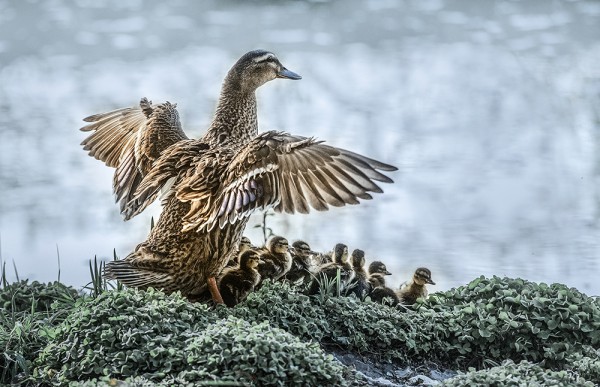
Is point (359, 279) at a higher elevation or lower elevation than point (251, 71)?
lower

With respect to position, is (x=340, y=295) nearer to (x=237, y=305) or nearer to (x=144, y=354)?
(x=237, y=305)

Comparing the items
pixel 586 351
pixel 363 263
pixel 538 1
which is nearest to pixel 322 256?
pixel 363 263

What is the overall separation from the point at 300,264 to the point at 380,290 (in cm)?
46

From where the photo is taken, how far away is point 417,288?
5711 mm

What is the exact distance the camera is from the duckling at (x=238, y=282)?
511 cm

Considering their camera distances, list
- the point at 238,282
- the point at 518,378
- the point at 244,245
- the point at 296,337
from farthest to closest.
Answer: the point at 244,245, the point at 238,282, the point at 296,337, the point at 518,378

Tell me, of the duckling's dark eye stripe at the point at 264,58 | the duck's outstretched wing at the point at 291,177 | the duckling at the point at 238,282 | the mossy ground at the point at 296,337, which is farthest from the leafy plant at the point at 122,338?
the duckling's dark eye stripe at the point at 264,58

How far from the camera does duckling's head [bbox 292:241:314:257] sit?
5.43 meters

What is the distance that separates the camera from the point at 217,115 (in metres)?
5.21

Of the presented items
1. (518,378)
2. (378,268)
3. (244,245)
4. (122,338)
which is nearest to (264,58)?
(244,245)

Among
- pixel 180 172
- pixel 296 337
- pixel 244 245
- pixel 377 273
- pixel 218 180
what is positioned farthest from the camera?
pixel 377 273

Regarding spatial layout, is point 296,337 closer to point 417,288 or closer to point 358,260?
point 358,260

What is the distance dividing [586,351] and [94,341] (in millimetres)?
2189

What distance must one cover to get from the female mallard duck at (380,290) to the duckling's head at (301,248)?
0.39 metres
